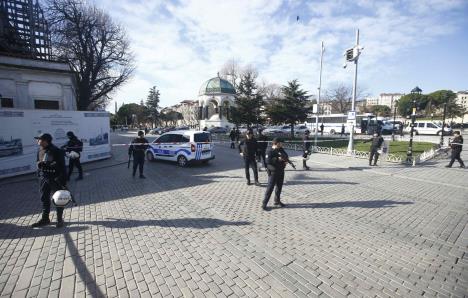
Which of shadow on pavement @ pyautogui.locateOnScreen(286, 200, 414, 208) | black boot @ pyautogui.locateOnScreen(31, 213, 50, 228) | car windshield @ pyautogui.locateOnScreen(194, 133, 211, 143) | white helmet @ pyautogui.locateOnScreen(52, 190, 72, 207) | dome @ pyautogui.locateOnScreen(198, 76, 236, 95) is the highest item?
dome @ pyautogui.locateOnScreen(198, 76, 236, 95)

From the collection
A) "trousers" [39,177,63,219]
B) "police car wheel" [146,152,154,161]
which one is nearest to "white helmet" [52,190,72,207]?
"trousers" [39,177,63,219]

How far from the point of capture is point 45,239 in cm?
480

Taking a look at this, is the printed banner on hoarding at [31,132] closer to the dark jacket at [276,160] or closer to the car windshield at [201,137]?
the car windshield at [201,137]

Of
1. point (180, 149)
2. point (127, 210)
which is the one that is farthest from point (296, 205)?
point (180, 149)

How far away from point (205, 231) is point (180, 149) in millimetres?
7622

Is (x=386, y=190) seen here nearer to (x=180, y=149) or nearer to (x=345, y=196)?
(x=345, y=196)

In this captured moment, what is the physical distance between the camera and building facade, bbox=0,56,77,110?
1681 cm

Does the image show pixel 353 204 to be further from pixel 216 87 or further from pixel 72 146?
pixel 216 87

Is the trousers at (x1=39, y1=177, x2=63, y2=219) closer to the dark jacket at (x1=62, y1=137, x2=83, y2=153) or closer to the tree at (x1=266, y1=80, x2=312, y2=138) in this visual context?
the dark jacket at (x1=62, y1=137, x2=83, y2=153)

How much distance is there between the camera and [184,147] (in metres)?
12.2

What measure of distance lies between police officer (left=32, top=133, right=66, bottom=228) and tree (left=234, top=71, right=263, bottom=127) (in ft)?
80.5

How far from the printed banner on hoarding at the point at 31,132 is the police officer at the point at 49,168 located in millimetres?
7039

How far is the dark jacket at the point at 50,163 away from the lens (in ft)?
16.5

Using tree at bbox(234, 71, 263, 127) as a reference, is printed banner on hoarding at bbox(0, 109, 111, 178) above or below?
below
